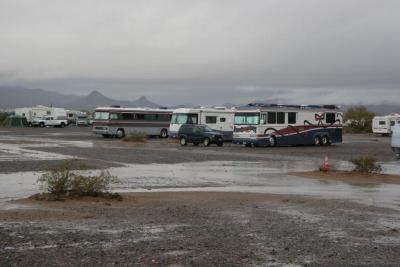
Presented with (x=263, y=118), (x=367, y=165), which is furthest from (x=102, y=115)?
Result: (x=367, y=165)

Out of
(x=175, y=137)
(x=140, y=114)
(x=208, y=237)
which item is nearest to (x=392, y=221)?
(x=208, y=237)

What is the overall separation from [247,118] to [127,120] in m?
16.0

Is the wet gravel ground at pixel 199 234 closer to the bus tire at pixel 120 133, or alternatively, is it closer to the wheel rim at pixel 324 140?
the wheel rim at pixel 324 140

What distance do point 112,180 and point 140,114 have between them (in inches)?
1516

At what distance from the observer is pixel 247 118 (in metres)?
42.6

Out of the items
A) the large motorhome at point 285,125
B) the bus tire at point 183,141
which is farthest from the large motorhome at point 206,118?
the large motorhome at point 285,125

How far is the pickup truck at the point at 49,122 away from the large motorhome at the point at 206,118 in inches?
1878

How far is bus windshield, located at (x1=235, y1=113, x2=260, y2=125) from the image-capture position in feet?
138

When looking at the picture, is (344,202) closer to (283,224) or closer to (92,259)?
(283,224)

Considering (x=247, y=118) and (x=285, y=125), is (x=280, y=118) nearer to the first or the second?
(x=285, y=125)

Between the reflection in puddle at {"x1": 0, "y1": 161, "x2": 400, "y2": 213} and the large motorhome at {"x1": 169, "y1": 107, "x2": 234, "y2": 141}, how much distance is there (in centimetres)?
2361

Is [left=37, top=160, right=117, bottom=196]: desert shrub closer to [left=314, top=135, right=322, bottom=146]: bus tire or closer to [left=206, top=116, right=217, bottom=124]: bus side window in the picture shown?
[left=314, top=135, right=322, bottom=146]: bus tire

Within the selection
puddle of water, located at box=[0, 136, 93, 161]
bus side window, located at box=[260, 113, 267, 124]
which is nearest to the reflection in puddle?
puddle of water, located at box=[0, 136, 93, 161]

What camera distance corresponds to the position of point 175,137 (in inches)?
1941
